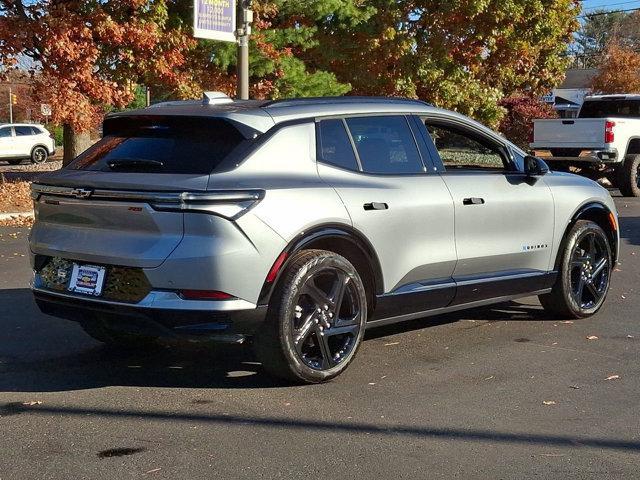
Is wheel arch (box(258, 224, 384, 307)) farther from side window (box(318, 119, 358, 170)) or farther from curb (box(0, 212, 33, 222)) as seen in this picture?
curb (box(0, 212, 33, 222))

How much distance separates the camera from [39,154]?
3959 cm

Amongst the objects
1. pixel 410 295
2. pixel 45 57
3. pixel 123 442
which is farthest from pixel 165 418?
pixel 45 57

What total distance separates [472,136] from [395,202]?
1266 mm

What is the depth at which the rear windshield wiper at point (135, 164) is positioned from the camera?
5441 millimetres

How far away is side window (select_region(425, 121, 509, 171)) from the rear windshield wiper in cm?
218

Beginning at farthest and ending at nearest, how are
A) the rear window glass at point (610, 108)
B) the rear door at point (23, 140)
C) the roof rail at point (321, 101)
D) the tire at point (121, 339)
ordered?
the rear door at point (23, 140) < the rear window glass at point (610, 108) < the tire at point (121, 339) < the roof rail at point (321, 101)

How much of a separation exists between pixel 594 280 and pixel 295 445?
4.12 meters

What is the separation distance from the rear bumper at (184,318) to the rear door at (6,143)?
34891 millimetres

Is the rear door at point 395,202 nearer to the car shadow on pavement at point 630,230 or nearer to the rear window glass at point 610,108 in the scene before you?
the car shadow on pavement at point 630,230

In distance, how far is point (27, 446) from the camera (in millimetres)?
4559

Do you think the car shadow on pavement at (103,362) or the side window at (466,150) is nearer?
the car shadow on pavement at (103,362)

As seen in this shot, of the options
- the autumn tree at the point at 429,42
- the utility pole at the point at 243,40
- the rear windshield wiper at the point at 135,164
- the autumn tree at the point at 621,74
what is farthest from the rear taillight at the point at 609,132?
the autumn tree at the point at 621,74

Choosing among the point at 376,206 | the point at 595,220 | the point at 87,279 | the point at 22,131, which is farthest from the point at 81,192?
the point at 22,131

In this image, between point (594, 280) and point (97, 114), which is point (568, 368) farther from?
point (97, 114)
